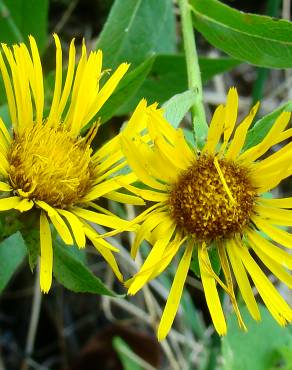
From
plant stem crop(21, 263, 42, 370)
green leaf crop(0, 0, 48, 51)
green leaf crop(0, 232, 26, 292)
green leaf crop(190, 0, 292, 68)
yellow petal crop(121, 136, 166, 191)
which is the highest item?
green leaf crop(190, 0, 292, 68)

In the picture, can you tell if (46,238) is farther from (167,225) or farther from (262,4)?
(262,4)

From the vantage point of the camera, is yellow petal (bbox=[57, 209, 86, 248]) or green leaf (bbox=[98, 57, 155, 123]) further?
green leaf (bbox=[98, 57, 155, 123])

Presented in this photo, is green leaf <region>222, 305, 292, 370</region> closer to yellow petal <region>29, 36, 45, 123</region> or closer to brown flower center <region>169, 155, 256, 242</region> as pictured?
brown flower center <region>169, 155, 256, 242</region>

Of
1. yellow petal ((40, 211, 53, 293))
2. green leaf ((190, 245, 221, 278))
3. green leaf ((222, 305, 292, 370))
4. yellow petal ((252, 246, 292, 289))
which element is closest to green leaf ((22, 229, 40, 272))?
yellow petal ((40, 211, 53, 293))

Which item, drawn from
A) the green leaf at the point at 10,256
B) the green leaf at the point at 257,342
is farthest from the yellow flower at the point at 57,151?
the green leaf at the point at 257,342

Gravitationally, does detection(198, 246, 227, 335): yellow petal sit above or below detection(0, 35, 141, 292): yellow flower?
below

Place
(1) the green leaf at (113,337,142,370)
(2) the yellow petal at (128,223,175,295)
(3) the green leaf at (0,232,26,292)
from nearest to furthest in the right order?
(2) the yellow petal at (128,223,175,295) < (3) the green leaf at (0,232,26,292) < (1) the green leaf at (113,337,142,370)
